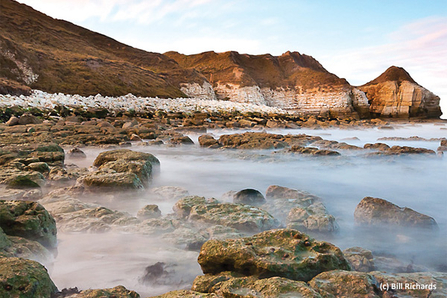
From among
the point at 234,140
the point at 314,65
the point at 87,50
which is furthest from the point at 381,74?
the point at 234,140

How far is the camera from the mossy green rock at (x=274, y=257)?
1584 mm

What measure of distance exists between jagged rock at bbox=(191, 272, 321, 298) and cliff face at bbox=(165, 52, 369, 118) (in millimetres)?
32895

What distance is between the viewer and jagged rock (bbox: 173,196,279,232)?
2.51 metres

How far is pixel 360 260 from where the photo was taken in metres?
1.99

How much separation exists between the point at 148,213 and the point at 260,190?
1836 millimetres

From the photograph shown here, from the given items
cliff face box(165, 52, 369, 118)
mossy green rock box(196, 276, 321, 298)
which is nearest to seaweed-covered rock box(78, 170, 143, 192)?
mossy green rock box(196, 276, 321, 298)

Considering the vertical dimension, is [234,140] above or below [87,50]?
below

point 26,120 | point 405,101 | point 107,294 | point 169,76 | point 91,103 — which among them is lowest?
point 107,294

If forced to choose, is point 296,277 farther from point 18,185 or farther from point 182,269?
point 18,185

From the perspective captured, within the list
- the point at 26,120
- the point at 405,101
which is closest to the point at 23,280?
the point at 26,120

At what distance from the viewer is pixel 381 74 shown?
48.7 metres

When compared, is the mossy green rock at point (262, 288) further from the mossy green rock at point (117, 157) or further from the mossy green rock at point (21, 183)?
the mossy green rock at point (117, 157)

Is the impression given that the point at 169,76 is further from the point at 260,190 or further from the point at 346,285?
the point at 346,285

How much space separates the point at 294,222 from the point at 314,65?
66.2 metres
